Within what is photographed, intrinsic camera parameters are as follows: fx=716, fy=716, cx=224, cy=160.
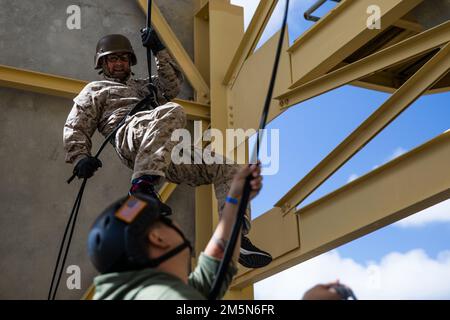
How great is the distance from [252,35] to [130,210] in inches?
235

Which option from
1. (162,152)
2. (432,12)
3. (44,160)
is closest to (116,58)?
(162,152)

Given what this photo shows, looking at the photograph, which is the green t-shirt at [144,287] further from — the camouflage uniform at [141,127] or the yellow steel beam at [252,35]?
the yellow steel beam at [252,35]

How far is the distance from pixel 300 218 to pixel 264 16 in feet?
7.78

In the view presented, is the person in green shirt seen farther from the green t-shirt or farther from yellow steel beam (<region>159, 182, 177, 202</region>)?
yellow steel beam (<region>159, 182, 177, 202</region>)

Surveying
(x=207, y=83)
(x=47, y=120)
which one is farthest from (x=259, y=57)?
(x=47, y=120)

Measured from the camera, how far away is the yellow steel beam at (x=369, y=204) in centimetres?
577

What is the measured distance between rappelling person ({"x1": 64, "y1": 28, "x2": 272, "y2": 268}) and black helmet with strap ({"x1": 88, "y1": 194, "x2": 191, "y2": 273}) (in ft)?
8.42

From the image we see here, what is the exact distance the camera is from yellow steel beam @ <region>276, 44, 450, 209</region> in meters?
5.77

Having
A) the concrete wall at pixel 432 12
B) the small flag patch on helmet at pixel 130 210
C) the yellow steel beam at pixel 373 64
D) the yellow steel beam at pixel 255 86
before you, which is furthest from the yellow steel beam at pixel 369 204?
the small flag patch on helmet at pixel 130 210

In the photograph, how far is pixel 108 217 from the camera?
262 centimetres

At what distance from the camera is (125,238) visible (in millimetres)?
2531

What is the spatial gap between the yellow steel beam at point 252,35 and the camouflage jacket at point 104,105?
7.60 ft

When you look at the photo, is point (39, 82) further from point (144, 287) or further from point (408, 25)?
point (144, 287)

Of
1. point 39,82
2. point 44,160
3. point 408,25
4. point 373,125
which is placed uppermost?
point 408,25
